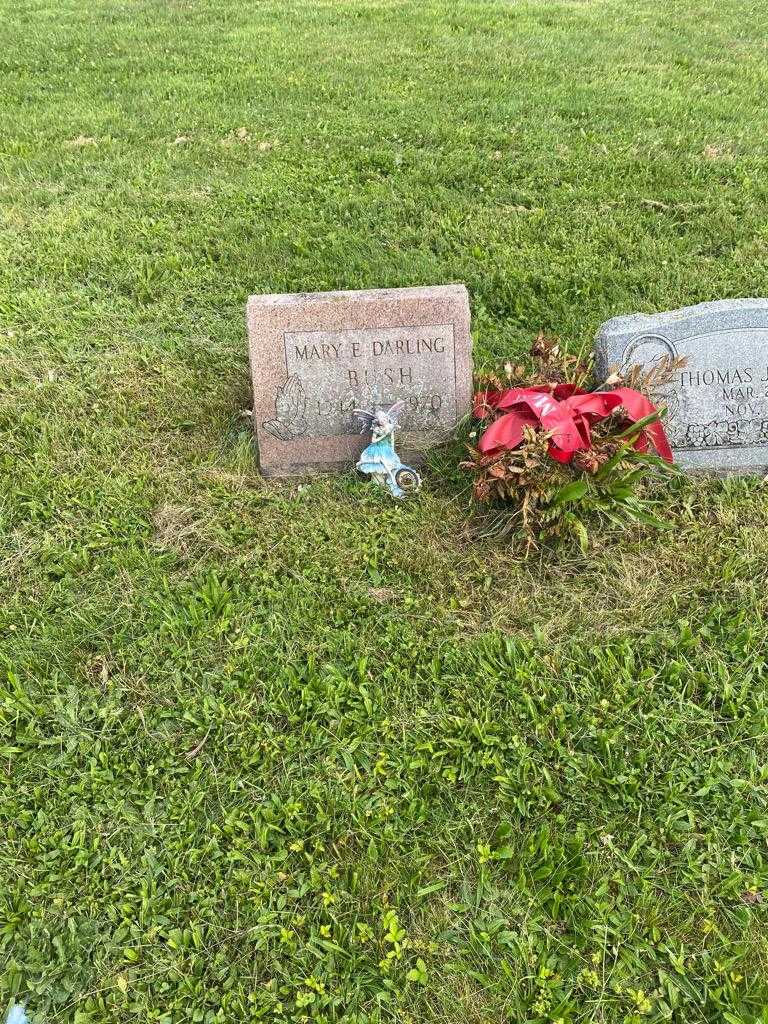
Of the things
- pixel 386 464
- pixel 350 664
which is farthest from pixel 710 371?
pixel 350 664

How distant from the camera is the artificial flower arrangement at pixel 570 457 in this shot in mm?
3262

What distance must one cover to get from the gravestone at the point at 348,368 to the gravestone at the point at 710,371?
2.68 feet

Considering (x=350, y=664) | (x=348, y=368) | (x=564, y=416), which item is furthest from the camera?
(x=348, y=368)

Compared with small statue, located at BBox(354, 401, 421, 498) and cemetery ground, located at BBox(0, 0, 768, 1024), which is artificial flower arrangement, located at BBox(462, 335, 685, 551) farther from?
small statue, located at BBox(354, 401, 421, 498)

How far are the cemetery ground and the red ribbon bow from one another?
1.23ft

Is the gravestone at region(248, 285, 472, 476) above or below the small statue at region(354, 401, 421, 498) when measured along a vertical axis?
above

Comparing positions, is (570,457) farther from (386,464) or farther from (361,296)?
(361,296)

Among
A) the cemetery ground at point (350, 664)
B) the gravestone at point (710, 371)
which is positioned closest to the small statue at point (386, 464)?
the cemetery ground at point (350, 664)

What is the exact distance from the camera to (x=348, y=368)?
3758mm

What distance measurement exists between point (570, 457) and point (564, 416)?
0.19m

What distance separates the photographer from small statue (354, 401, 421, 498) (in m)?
3.66

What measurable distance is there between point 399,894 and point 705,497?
2378 mm

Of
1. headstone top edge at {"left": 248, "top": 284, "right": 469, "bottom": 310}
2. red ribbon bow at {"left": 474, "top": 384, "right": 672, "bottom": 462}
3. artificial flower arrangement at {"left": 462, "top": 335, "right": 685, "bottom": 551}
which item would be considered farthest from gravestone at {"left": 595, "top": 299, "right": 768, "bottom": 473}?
headstone top edge at {"left": 248, "top": 284, "right": 469, "bottom": 310}

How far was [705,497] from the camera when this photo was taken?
363 cm
